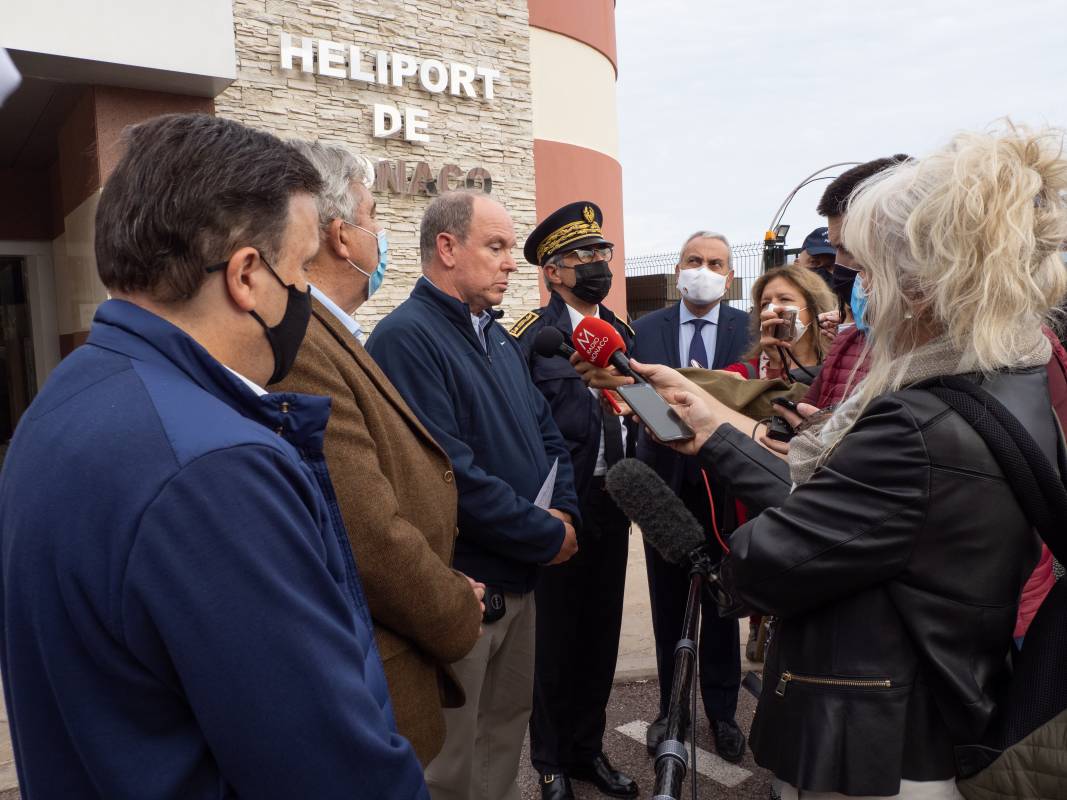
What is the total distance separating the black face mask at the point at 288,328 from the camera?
1232 millimetres

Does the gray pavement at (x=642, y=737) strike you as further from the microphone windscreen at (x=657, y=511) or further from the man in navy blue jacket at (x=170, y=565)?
the man in navy blue jacket at (x=170, y=565)

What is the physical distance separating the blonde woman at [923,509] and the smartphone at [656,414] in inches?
20.5

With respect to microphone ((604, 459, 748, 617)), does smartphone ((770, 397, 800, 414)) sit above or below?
above

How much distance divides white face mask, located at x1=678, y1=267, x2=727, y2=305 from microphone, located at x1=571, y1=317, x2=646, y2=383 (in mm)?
1662

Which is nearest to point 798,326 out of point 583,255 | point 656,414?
point 583,255

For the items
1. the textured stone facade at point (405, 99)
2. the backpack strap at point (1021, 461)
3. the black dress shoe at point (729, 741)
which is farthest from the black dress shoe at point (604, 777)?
the textured stone facade at point (405, 99)

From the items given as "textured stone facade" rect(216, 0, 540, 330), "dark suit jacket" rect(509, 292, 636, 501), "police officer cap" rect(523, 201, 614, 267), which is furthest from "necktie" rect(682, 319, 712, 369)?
"textured stone facade" rect(216, 0, 540, 330)

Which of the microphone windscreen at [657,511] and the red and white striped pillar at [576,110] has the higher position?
the red and white striped pillar at [576,110]

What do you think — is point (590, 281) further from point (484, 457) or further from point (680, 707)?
point (680, 707)

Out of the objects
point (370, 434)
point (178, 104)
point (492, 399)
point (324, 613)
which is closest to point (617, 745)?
point (492, 399)

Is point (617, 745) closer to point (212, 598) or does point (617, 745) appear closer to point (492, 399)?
point (492, 399)

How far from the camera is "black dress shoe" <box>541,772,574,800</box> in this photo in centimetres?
326

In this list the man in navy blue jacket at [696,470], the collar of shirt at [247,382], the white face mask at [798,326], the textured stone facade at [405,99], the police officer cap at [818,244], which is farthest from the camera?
the textured stone facade at [405,99]

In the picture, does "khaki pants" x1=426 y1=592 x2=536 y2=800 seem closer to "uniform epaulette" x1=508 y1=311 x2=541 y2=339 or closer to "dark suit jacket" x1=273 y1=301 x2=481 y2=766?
"dark suit jacket" x1=273 y1=301 x2=481 y2=766
